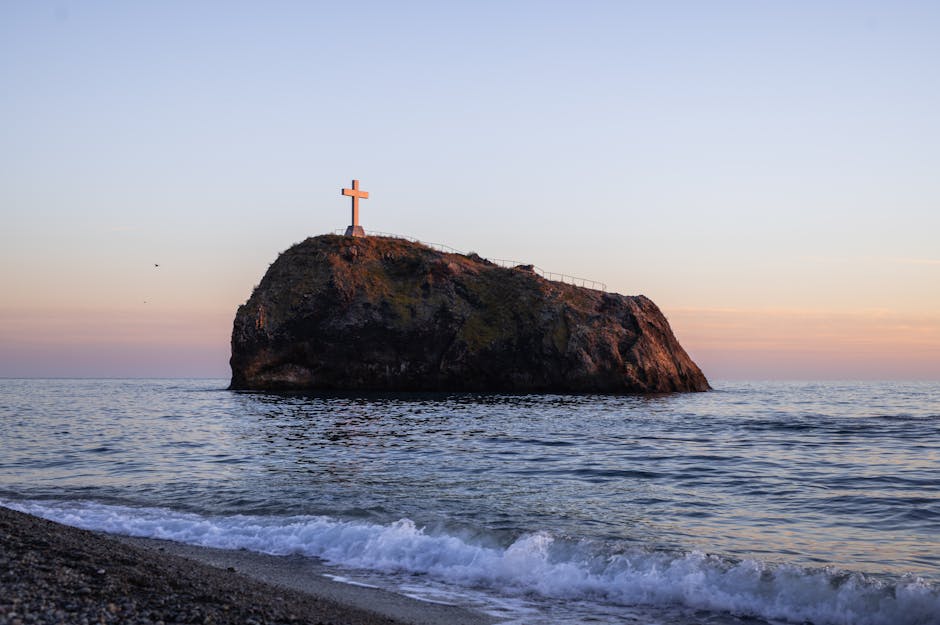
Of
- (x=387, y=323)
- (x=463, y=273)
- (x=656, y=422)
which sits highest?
(x=463, y=273)

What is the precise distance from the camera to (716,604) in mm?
10172

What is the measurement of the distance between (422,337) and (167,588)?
75.3m

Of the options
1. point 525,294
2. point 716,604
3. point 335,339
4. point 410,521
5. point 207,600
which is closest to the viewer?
point 207,600

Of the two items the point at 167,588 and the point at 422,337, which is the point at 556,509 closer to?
the point at 167,588

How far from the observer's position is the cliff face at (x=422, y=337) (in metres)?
82.5

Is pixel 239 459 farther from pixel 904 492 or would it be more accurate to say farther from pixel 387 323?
pixel 387 323

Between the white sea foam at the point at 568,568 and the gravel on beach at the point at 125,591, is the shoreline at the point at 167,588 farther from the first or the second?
the white sea foam at the point at 568,568

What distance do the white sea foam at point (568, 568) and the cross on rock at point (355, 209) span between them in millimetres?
79925

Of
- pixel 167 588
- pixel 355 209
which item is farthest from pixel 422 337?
pixel 167 588

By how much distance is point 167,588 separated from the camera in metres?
8.41

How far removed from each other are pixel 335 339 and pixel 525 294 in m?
23.9

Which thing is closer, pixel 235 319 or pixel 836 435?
pixel 836 435

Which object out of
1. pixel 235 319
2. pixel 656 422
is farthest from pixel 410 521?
pixel 235 319

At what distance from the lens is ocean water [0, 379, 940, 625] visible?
10500 millimetres
